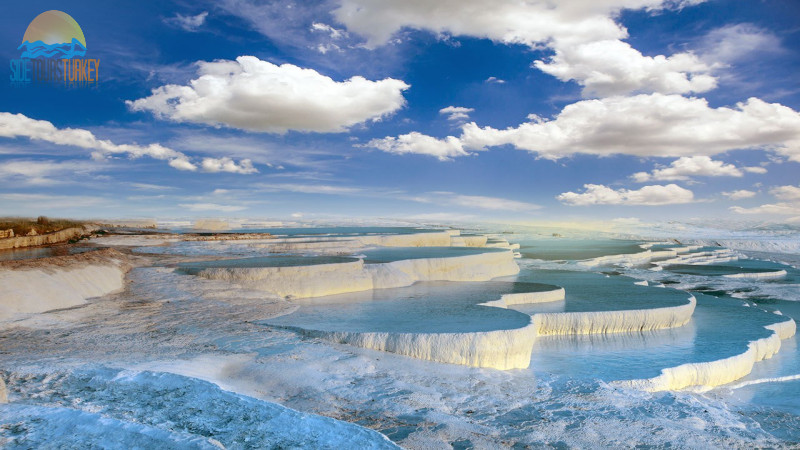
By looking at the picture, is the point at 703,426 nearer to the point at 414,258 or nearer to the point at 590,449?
the point at 590,449

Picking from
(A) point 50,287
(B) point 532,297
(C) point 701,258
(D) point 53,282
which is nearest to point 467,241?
(C) point 701,258

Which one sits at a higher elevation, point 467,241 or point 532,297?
point 467,241

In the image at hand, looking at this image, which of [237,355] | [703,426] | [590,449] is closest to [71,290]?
[237,355]

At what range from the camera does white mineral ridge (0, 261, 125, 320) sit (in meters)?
7.61

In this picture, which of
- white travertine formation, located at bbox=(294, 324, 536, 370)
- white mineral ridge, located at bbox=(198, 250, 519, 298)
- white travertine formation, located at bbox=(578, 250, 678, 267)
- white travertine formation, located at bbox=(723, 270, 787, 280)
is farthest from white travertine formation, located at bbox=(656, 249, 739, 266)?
white travertine formation, located at bbox=(294, 324, 536, 370)

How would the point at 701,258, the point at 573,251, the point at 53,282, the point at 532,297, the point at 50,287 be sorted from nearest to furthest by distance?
the point at 50,287, the point at 53,282, the point at 532,297, the point at 701,258, the point at 573,251

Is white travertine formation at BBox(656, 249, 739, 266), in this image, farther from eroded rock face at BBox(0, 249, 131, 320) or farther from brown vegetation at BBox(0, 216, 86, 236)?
brown vegetation at BBox(0, 216, 86, 236)

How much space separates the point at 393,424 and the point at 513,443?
3.32 ft

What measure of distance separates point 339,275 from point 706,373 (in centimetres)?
710

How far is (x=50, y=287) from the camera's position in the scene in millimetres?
8312

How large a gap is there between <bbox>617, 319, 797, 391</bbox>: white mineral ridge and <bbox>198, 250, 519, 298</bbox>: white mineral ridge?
20.4ft

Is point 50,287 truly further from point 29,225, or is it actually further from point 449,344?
point 29,225

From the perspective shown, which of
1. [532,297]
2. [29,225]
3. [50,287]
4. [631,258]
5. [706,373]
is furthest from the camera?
[631,258]

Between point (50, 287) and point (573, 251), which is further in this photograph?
point (573, 251)
